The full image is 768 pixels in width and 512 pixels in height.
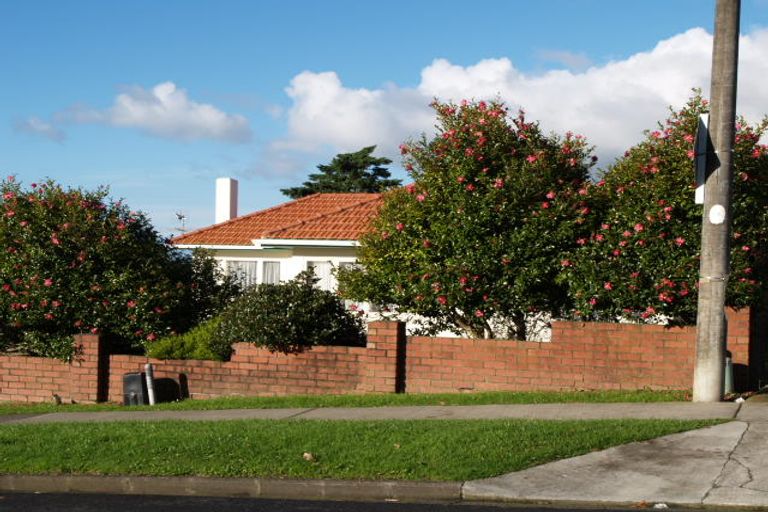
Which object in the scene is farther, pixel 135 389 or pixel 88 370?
pixel 88 370

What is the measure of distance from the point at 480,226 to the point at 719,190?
4296 mm

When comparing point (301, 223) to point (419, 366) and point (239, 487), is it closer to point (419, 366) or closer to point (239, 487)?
point (419, 366)

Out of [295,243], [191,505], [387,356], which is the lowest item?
[191,505]

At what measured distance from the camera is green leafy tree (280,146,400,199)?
50500 mm

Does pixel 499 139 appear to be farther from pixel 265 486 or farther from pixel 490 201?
pixel 265 486

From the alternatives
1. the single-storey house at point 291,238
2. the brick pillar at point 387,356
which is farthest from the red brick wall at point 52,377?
the brick pillar at point 387,356

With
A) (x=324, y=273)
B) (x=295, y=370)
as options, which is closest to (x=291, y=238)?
(x=324, y=273)

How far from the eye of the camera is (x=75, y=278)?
56.9 ft

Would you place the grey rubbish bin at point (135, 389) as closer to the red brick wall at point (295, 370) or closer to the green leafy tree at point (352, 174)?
the red brick wall at point (295, 370)

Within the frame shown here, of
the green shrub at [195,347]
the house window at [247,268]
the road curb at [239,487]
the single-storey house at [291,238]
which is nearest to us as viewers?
the road curb at [239,487]

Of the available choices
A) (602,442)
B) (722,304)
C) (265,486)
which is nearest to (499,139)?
(722,304)

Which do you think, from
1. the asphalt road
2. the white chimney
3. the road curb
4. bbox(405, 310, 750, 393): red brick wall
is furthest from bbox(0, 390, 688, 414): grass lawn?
the white chimney

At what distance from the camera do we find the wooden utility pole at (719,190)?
37.5 feet

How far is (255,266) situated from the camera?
25.2 metres
